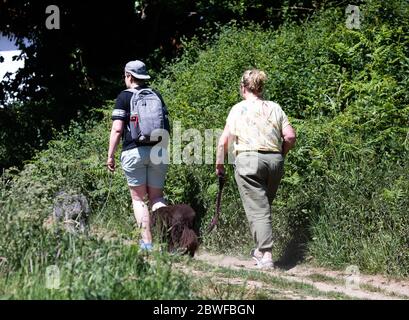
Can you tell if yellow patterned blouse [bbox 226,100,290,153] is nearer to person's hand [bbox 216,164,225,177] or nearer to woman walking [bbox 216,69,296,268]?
woman walking [bbox 216,69,296,268]

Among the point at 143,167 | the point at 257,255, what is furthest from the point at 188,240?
the point at 143,167

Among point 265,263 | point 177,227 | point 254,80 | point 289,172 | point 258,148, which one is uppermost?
point 254,80

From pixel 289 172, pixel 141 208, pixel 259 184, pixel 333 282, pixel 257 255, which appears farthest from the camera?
pixel 289 172

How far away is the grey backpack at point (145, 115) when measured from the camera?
7570mm

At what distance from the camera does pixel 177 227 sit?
7.59 metres

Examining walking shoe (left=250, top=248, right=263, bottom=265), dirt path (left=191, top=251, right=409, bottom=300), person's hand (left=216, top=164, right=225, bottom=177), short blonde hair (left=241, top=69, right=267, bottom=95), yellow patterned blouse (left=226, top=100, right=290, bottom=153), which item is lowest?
dirt path (left=191, top=251, right=409, bottom=300)

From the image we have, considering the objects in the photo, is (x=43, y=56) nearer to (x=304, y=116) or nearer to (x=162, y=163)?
(x=304, y=116)

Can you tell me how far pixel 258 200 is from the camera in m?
7.51

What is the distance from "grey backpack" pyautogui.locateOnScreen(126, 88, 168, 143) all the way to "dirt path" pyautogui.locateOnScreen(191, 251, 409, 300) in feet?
4.28

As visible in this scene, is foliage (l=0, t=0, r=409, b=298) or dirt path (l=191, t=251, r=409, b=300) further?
dirt path (l=191, t=251, r=409, b=300)

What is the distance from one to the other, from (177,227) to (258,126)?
122cm

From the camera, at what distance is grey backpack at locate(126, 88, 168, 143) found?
757 centimetres

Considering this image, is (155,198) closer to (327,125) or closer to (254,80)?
(254,80)

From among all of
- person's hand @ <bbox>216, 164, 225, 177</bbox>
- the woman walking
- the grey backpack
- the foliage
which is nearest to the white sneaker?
the woman walking
